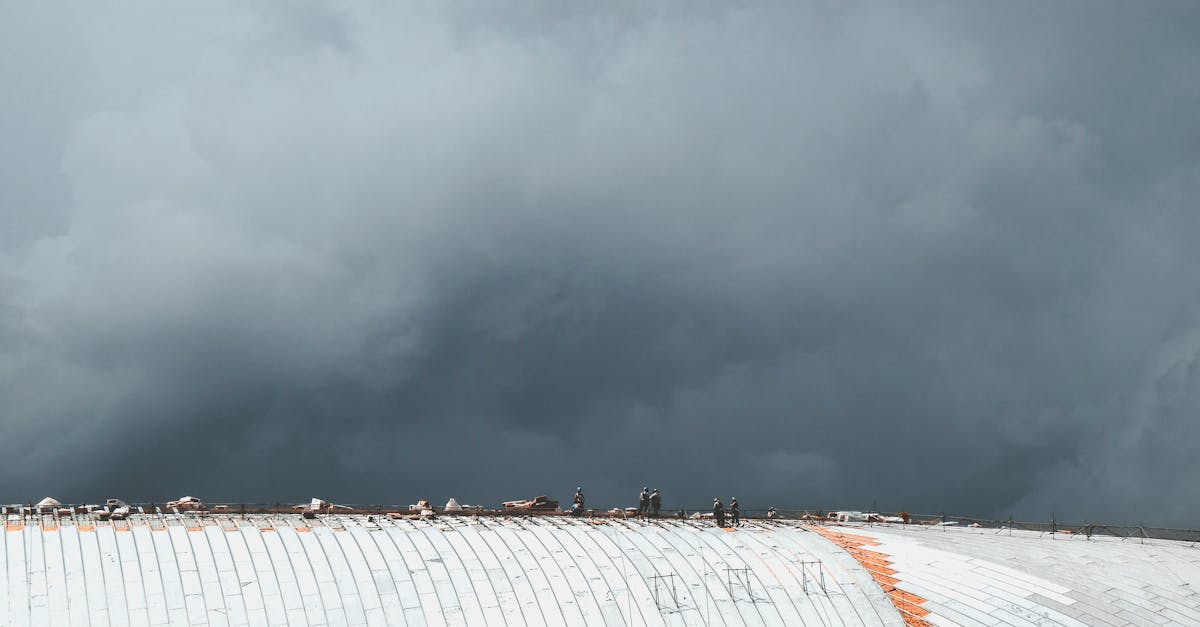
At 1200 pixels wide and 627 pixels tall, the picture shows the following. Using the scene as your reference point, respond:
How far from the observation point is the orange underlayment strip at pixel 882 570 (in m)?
85.9

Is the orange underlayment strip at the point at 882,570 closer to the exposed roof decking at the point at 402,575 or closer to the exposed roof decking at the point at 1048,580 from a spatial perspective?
the exposed roof decking at the point at 1048,580

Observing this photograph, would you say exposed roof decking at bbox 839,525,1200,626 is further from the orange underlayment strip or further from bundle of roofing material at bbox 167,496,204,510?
bundle of roofing material at bbox 167,496,204,510

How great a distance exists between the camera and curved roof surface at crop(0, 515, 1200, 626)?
76250mm

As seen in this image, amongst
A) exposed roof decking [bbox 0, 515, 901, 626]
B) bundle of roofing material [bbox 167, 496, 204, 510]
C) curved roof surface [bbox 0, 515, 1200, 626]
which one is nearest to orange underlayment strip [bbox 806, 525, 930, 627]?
curved roof surface [bbox 0, 515, 1200, 626]

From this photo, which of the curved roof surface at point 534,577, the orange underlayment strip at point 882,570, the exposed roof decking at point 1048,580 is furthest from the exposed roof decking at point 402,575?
the exposed roof decking at point 1048,580

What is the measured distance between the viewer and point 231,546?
83.8 meters

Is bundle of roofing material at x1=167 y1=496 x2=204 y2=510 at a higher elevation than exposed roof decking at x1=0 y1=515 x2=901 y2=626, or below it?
higher

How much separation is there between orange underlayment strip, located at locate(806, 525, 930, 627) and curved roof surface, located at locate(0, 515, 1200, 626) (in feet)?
0.71

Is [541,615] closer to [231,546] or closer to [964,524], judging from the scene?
[231,546]

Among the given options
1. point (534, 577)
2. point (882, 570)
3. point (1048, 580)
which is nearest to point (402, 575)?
point (534, 577)

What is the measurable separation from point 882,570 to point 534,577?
30.8 metres

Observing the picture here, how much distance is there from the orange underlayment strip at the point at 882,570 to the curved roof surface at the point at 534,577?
217mm

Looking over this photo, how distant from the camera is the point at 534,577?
85062 mm

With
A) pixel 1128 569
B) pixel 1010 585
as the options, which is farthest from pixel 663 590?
pixel 1128 569
